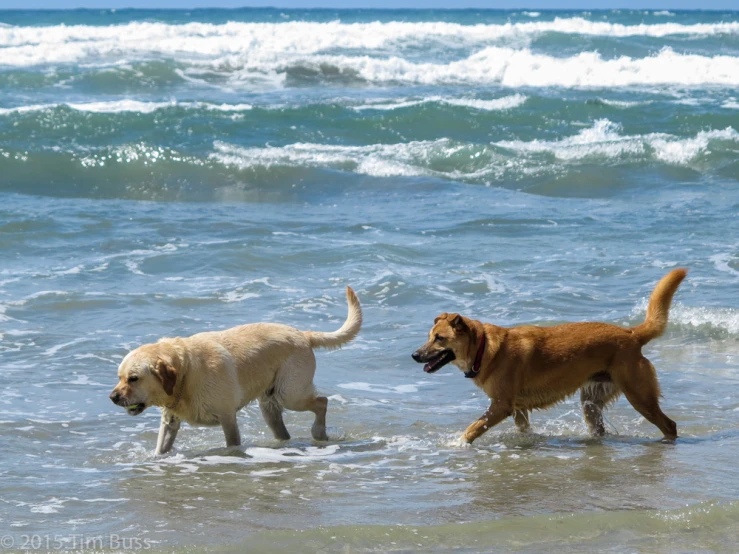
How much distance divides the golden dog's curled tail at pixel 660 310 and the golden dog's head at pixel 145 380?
121 inches

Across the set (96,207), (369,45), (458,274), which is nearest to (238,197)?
(96,207)

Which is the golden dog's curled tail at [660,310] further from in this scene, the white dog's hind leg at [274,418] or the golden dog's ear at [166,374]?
the golden dog's ear at [166,374]

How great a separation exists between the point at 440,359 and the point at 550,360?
2.40 feet

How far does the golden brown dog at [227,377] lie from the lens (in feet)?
19.3

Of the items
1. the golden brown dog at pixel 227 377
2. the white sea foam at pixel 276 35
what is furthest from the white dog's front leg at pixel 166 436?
the white sea foam at pixel 276 35

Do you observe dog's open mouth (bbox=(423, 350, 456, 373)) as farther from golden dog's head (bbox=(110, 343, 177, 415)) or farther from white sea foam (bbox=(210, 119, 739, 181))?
white sea foam (bbox=(210, 119, 739, 181))

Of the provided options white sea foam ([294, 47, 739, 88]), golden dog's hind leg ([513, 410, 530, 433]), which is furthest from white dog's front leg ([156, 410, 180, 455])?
white sea foam ([294, 47, 739, 88])

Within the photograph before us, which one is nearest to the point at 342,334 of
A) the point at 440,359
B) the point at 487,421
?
the point at 440,359

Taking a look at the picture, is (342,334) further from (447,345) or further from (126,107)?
(126,107)

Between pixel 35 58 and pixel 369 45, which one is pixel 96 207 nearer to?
pixel 35 58

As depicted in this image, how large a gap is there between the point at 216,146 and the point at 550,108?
9.18 metres

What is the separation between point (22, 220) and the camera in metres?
13.4

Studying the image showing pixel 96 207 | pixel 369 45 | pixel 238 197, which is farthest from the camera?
pixel 369 45

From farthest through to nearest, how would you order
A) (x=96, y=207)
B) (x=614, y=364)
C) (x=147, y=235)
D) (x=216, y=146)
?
1. (x=216, y=146)
2. (x=96, y=207)
3. (x=147, y=235)
4. (x=614, y=364)
